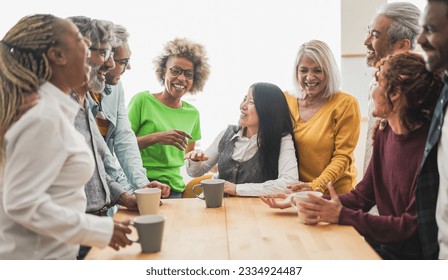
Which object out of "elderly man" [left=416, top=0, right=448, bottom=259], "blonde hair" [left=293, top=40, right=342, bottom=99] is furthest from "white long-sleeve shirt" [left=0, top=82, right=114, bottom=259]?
"blonde hair" [left=293, top=40, right=342, bottom=99]

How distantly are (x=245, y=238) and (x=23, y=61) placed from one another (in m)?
0.67

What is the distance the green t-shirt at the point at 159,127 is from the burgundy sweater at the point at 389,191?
101cm

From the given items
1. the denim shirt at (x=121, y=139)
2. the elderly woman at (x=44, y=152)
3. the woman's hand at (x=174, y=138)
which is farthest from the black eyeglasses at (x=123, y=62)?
the elderly woman at (x=44, y=152)

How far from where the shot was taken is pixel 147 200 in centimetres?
139

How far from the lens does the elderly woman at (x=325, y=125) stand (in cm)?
193

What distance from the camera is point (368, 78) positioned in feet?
11.1

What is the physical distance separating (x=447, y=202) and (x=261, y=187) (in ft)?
2.43

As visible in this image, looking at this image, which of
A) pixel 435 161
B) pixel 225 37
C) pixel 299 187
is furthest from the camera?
pixel 225 37

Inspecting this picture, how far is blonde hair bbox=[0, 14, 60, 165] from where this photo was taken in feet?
3.12

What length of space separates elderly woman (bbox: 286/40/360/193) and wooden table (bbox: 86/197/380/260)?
0.53 meters

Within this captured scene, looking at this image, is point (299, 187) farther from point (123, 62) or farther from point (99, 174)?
point (123, 62)

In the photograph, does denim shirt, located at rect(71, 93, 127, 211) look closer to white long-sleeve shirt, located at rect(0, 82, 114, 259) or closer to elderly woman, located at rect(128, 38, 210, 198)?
white long-sleeve shirt, located at rect(0, 82, 114, 259)

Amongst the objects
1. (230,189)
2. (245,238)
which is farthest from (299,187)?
(245,238)
